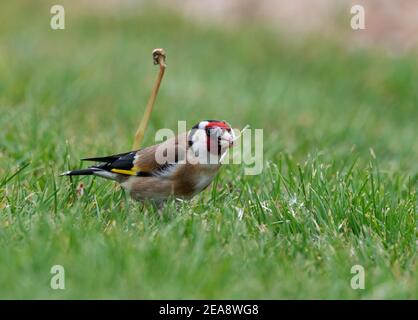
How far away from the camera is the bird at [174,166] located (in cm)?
481

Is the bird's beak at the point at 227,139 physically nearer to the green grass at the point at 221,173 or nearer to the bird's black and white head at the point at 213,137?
the bird's black and white head at the point at 213,137

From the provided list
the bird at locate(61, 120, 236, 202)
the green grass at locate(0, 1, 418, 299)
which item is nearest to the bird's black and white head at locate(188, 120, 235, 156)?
the bird at locate(61, 120, 236, 202)

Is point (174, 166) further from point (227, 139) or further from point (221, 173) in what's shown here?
point (221, 173)

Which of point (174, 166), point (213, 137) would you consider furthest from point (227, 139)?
point (174, 166)

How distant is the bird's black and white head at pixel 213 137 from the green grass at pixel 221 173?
34 cm

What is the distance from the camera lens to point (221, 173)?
18.8ft

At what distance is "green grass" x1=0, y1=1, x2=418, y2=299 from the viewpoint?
12.6 feet

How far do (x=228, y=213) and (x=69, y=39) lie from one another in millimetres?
6995

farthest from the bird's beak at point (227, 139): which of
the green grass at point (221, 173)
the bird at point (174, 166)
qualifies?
the green grass at point (221, 173)

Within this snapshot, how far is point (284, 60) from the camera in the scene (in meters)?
11.1

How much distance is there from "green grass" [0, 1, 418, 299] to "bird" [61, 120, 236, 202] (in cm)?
13

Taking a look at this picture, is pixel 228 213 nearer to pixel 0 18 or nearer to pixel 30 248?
pixel 30 248

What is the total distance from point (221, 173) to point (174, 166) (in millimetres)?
878
